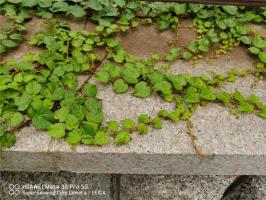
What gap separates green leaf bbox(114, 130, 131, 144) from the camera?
6.20 feet

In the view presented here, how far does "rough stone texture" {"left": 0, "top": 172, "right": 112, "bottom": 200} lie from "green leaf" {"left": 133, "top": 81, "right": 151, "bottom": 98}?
0.58 m

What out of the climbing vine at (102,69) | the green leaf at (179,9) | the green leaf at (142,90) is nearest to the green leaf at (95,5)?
the climbing vine at (102,69)

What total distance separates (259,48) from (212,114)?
74 centimetres

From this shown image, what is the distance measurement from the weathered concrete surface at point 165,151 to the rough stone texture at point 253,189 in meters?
0.64

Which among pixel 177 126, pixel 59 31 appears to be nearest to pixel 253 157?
pixel 177 126

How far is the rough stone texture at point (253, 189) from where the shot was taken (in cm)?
259

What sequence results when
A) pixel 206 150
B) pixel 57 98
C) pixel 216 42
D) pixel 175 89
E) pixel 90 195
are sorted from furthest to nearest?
→ pixel 216 42, pixel 90 195, pixel 175 89, pixel 57 98, pixel 206 150

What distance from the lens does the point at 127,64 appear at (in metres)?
2.30

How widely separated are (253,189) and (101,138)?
1.30 meters

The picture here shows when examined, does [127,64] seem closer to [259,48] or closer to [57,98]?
[57,98]

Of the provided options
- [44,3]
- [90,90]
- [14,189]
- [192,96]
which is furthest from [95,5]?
[14,189]

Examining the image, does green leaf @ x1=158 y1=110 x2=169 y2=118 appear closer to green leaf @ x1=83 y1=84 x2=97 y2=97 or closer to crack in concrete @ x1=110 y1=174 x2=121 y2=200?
green leaf @ x1=83 y1=84 x2=97 y2=97

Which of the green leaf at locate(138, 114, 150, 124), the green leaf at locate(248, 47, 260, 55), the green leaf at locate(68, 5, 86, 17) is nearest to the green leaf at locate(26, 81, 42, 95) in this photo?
the green leaf at locate(138, 114, 150, 124)

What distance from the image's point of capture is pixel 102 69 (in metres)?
2.30
